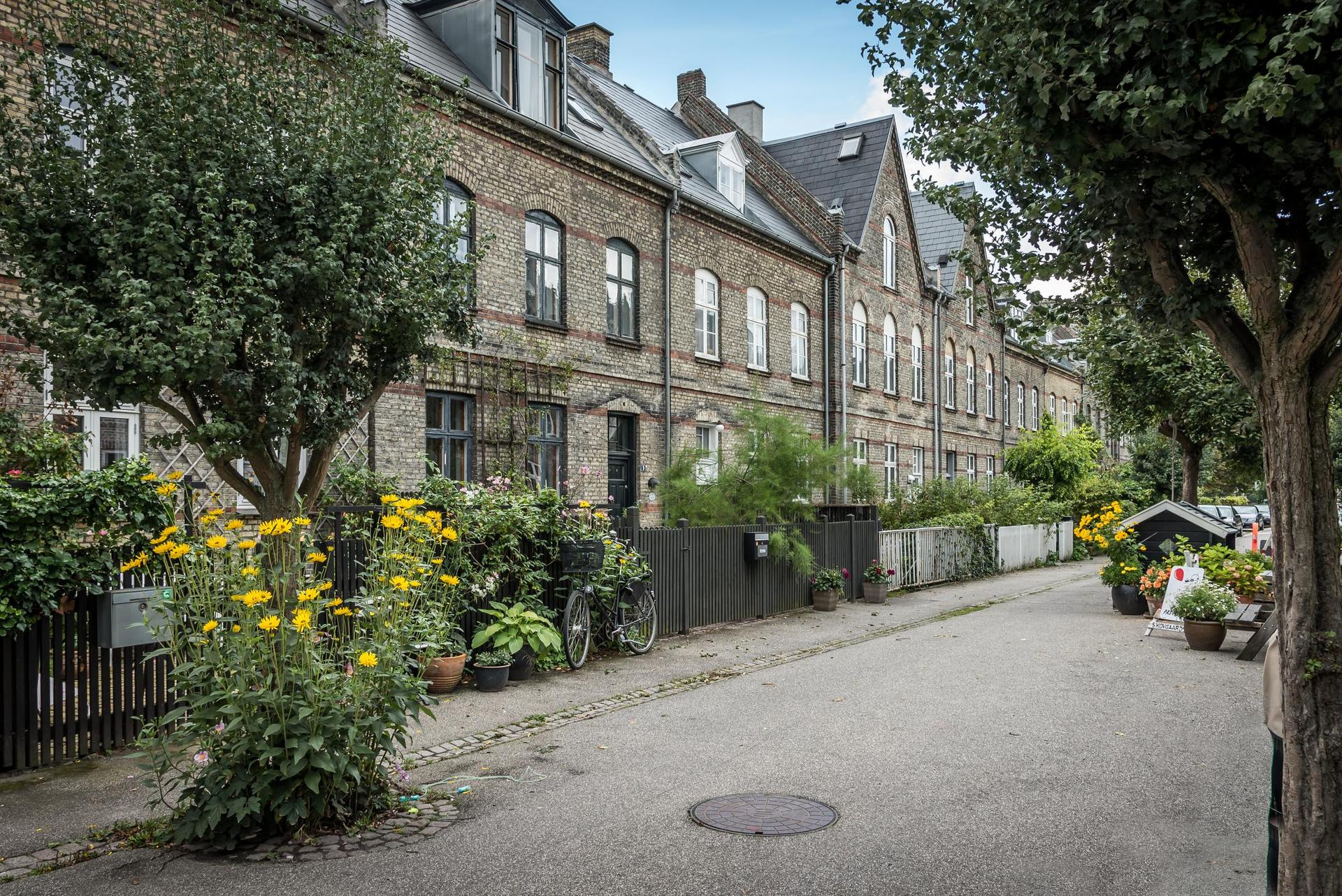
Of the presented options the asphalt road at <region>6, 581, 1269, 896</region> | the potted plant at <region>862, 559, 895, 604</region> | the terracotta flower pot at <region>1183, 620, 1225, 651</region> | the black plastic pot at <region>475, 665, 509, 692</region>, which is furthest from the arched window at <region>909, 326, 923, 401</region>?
the black plastic pot at <region>475, 665, 509, 692</region>

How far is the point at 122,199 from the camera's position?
6.87 m

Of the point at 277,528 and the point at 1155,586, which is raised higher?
the point at 277,528

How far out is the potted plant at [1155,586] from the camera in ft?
49.2

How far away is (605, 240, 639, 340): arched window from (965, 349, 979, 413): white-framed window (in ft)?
63.1

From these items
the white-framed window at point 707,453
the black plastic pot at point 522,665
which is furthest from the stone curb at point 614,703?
the white-framed window at point 707,453

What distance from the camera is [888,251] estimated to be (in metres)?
29.7

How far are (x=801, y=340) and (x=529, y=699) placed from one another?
17498 millimetres

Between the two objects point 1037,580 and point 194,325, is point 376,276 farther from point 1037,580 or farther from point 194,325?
point 1037,580

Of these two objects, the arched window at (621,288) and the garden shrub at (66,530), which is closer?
the garden shrub at (66,530)

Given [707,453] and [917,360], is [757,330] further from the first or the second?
[917,360]

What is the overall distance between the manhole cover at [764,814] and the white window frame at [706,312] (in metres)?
15.5

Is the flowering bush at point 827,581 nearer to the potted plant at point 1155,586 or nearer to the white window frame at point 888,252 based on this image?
the potted plant at point 1155,586

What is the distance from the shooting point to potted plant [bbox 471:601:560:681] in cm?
999

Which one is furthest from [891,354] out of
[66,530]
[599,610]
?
[66,530]
